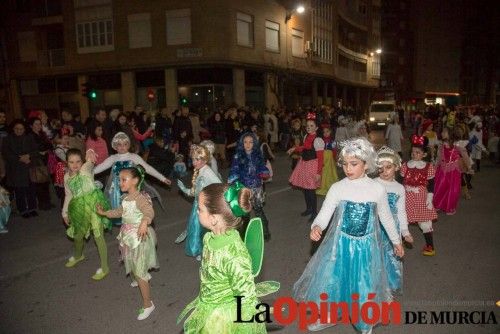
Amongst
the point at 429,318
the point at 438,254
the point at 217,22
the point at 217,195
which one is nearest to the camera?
the point at 217,195

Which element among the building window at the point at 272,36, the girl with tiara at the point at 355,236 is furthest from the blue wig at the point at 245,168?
the building window at the point at 272,36

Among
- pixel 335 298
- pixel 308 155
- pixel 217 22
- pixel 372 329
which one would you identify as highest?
pixel 217 22

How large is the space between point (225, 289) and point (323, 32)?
38928 mm

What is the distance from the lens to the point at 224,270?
2.80 m

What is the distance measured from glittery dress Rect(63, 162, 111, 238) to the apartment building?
20.1 metres

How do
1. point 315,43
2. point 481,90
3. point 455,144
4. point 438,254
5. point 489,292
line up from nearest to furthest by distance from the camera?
point 489,292
point 438,254
point 455,144
point 315,43
point 481,90

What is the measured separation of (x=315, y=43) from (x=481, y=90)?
6884 cm

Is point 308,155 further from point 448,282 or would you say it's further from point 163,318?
point 163,318

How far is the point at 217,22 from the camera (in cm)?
2494

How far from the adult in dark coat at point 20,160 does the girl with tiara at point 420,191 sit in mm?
7337

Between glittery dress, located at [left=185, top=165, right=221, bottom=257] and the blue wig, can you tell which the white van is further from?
glittery dress, located at [left=185, top=165, right=221, bottom=257]

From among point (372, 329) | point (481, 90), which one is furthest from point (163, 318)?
point (481, 90)

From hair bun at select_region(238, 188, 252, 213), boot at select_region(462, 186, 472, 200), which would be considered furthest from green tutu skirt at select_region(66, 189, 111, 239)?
boot at select_region(462, 186, 472, 200)

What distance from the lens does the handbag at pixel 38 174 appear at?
29.7 ft
